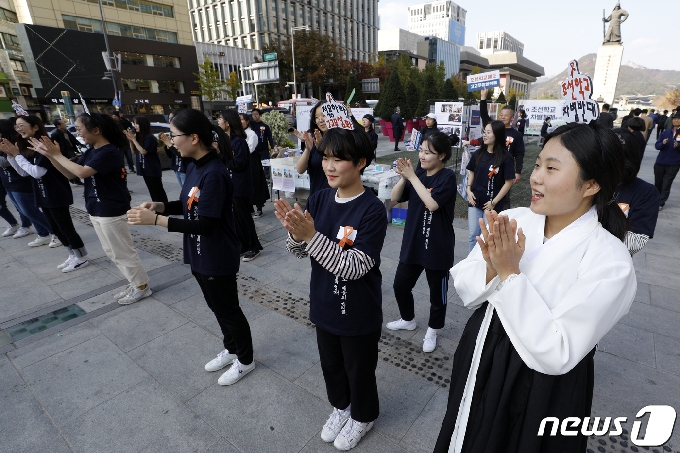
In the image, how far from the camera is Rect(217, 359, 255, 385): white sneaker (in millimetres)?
2820

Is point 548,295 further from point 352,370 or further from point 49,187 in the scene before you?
point 49,187

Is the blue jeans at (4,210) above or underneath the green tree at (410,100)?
underneath

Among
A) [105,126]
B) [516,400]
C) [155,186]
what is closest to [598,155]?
[516,400]

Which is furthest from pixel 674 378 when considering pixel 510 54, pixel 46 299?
pixel 510 54

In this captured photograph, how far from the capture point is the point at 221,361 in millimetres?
3010

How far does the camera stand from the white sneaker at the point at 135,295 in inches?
161

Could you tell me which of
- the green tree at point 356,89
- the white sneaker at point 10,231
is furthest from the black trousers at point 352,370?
the green tree at point 356,89

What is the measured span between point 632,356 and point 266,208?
673 centimetres

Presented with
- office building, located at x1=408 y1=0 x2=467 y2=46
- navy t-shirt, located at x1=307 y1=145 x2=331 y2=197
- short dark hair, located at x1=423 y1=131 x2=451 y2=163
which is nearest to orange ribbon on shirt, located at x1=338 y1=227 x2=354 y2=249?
short dark hair, located at x1=423 y1=131 x2=451 y2=163

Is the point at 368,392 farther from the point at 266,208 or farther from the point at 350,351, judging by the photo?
the point at 266,208

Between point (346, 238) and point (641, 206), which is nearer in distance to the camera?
point (346, 238)

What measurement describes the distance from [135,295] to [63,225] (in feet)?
6.06

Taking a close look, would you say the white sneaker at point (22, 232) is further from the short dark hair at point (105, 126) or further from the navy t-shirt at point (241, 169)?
the navy t-shirt at point (241, 169)

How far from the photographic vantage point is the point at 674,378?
2750 mm
